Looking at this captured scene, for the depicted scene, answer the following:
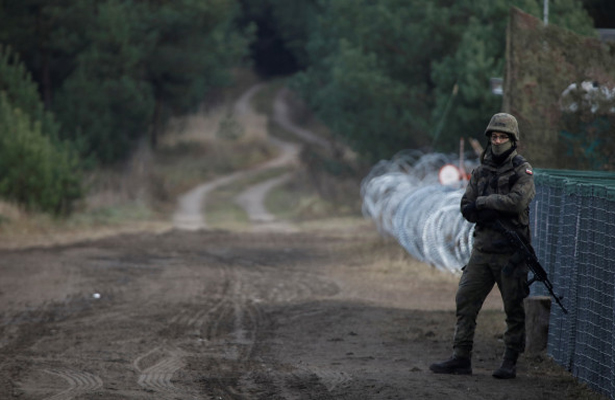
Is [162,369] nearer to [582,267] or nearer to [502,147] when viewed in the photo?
[502,147]

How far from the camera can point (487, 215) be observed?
8453mm

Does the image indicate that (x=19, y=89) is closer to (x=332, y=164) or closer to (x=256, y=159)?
(x=332, y=164)

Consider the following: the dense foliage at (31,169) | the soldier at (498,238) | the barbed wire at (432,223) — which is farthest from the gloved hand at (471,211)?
the dense foliage at (31,169)

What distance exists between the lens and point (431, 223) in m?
15.7

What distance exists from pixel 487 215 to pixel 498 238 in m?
0.22

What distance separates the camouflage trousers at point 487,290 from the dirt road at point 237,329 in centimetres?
35


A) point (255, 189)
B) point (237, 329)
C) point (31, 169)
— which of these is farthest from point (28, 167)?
point (255, 189)

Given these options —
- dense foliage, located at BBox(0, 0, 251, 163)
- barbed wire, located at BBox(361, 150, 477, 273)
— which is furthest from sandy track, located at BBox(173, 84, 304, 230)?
barbed wire, located at BBox(361, 150, 477, 273)

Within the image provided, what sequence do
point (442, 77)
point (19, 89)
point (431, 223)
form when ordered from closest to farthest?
point (431, 223)
point (442, 77)
point (19, 89)

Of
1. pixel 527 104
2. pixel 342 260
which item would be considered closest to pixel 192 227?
pixel 342 260

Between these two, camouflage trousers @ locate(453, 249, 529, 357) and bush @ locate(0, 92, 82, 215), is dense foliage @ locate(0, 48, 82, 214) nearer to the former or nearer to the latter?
bush @ locate(0, 92, 82, 215)

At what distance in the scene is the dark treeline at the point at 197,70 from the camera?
84.9 ft

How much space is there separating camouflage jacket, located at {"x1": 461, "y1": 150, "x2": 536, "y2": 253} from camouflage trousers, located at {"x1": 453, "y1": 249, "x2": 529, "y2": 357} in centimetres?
14

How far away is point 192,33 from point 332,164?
1003cm
